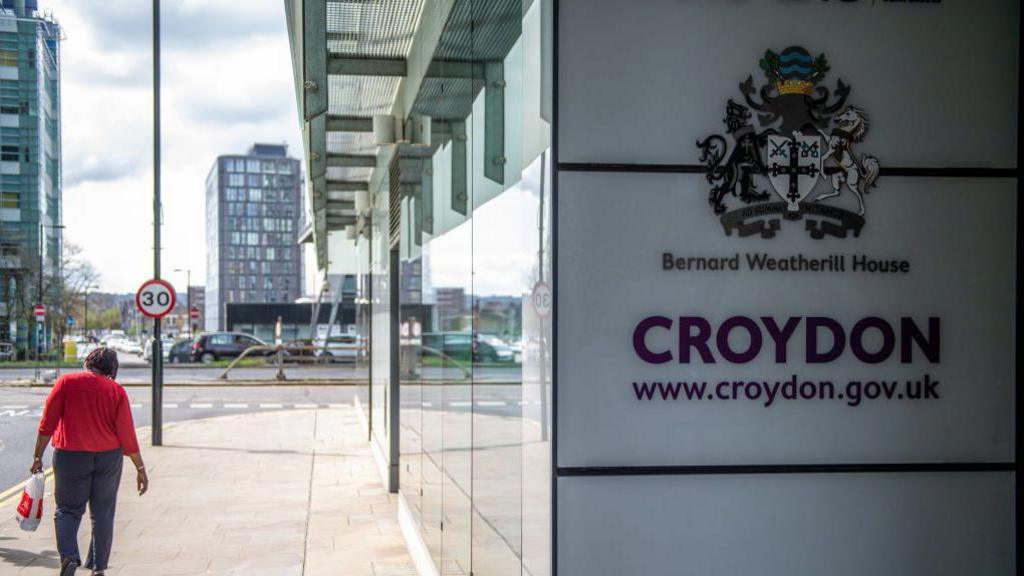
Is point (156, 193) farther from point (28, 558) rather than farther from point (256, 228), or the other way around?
point (256, 228)

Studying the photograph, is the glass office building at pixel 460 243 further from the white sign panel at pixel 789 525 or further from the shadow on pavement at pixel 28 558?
the shadow on pavement at pixel 28 558

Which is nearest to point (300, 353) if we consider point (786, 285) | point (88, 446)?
point (88, 446)

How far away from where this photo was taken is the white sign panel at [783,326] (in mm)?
3723

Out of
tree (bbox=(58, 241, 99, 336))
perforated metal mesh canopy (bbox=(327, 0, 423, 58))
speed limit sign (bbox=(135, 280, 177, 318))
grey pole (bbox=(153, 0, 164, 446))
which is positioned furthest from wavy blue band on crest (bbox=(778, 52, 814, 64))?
tree (bbox=(58, 241, 99, 336))

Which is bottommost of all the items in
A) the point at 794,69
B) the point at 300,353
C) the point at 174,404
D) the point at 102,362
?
the point at 174,404

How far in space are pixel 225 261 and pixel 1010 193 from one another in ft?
497

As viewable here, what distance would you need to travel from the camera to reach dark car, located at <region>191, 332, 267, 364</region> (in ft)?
153

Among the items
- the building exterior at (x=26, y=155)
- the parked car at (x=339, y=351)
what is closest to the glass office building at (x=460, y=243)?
the building exterior at (x=26, y=155)

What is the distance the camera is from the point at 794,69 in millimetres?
3811

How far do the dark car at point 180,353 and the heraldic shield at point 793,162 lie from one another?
4497 cm

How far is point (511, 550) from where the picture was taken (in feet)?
14.0

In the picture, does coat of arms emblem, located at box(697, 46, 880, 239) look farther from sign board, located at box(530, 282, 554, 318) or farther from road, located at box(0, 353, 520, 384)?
road, located at box(0, 353, 520, 384)

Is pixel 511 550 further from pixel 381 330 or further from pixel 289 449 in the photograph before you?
pixel 289 449

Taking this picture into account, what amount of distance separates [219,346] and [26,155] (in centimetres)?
3075
